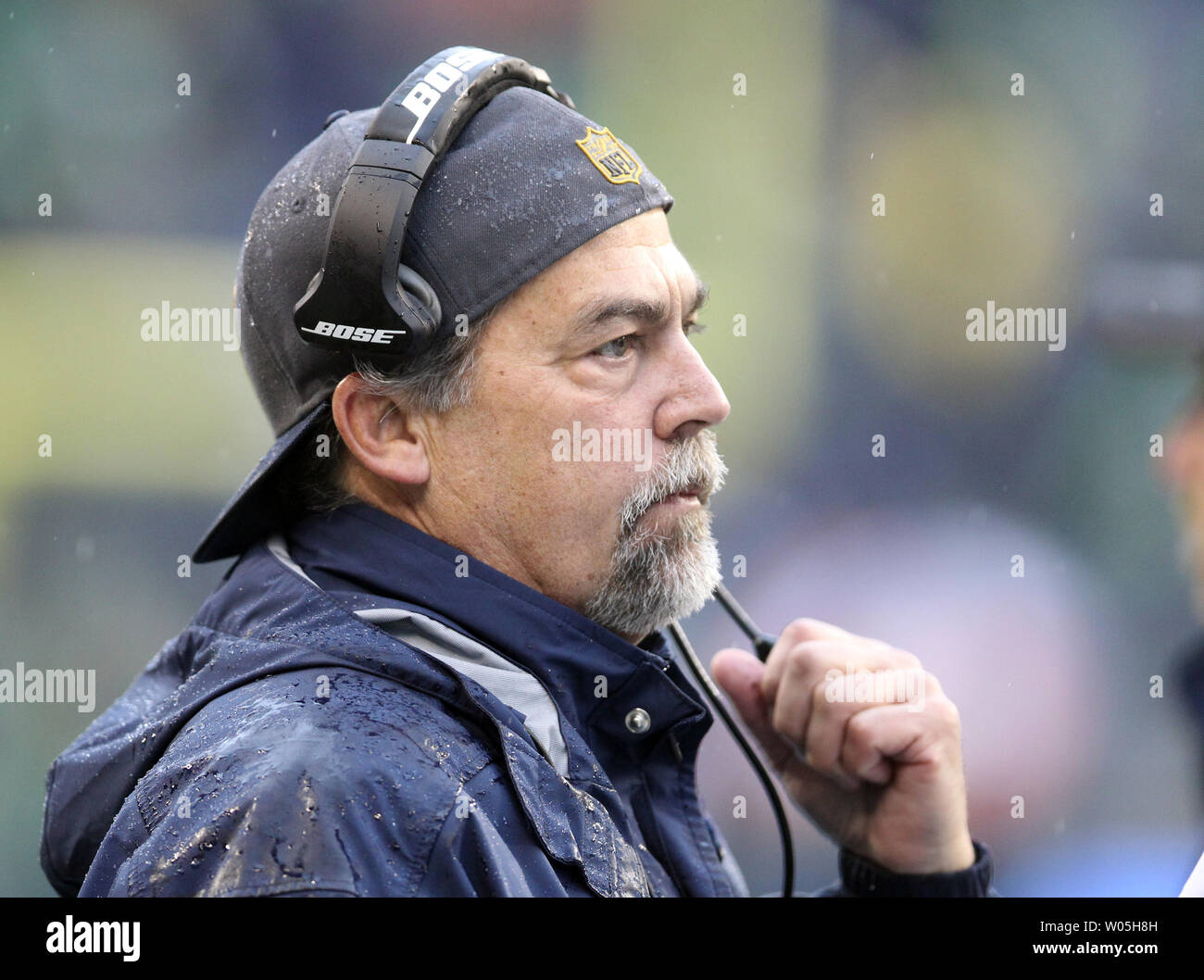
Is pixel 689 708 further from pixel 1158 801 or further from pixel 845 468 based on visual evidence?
pixel 1158 801

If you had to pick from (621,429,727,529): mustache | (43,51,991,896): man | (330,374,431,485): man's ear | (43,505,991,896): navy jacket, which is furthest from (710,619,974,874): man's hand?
(330,374,431,485): man's ear

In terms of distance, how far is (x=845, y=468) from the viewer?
4527 mm

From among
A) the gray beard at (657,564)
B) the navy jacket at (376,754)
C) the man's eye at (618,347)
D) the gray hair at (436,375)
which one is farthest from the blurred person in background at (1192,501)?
the gray hair at (436,375)

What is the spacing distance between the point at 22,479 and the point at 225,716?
302 centimetres

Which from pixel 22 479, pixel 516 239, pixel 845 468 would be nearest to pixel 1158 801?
pixel 845 468

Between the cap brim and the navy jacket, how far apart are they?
48 millimetres

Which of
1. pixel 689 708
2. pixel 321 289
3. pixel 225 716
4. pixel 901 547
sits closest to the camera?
pixel 225 716

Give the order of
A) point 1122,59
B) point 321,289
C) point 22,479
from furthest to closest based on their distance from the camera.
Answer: point 1122,59 → point 22,479 → point 321,289

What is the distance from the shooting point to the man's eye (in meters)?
1.66

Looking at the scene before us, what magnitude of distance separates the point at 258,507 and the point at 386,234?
0.46 metres

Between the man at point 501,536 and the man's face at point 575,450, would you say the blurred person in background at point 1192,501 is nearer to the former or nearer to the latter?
the man at point 501,536

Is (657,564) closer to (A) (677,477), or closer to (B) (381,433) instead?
(A) (677,477)

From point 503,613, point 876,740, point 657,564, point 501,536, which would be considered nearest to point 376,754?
point 503,613

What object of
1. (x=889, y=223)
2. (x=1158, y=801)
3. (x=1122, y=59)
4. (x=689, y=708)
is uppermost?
(x=1122, y=59)
